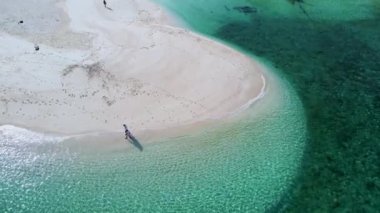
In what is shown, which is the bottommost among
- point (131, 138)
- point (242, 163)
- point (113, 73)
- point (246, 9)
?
point (242, 163)

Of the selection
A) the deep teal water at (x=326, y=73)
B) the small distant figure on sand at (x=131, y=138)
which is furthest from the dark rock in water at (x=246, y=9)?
the small distant figure on sand at (x=131, y=138)

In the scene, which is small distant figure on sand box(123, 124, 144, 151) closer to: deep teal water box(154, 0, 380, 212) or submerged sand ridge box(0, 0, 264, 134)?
submerged sand ridge box(0, 0, 264, 134)

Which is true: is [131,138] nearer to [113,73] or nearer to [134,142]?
[134,142]

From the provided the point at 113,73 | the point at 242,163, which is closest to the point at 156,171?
the point at 242,163

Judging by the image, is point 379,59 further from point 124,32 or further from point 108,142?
point 108,142

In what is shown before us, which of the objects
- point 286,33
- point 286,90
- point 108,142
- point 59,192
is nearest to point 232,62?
point 286,90

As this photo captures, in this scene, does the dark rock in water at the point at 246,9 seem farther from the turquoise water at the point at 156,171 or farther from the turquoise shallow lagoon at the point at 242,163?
the turquoise water at the point at 156,171
